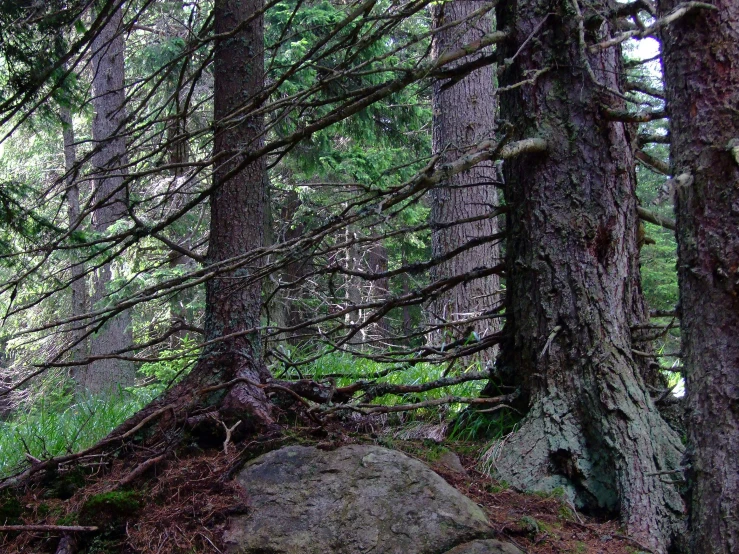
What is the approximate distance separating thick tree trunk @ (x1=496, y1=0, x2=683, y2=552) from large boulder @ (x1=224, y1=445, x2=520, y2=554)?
0.72 meters

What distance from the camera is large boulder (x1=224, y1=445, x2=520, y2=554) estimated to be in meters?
2.94

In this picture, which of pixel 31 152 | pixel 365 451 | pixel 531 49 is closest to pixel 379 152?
pixel 531 49

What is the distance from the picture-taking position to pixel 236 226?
4523 mm

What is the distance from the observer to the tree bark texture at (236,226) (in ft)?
13.5

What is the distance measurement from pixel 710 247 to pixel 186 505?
2.79m

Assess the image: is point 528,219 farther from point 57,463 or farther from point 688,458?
point 57,463

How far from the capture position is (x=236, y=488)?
3.33 m

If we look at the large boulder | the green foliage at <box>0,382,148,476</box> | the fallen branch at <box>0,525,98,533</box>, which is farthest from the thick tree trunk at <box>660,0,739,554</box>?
the green foliage at <box>0,382,148,476</box>

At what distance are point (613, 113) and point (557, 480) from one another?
2.12m

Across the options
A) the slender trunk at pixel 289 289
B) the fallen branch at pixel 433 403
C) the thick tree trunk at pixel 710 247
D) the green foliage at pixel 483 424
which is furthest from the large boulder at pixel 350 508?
the slender trunk at pixel 289 289

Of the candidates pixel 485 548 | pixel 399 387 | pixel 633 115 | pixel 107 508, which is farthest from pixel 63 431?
pixel 633 115

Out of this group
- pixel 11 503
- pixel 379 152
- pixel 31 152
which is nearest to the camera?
pixel 11 503

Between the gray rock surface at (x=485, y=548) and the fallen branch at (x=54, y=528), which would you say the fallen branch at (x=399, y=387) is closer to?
the gray rock surface at (x=485, y=548)

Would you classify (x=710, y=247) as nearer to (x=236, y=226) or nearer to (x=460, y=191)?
(x=236, y=226)
